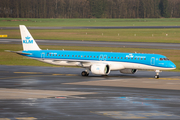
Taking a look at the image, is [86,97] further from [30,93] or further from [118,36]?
[118,36]

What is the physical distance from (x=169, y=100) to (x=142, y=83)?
1235cm

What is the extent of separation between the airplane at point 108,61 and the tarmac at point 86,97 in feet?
5.36

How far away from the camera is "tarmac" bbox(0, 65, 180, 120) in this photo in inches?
1050

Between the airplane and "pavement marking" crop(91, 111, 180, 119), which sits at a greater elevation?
the airplane

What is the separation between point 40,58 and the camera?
57062mm

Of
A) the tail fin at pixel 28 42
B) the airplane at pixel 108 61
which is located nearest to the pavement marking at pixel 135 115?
the airplane at pixel 108 61

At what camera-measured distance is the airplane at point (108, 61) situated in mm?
50906

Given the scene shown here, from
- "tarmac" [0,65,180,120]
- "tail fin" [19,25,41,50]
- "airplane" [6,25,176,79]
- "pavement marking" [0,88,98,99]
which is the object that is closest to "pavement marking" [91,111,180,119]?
"tarmac" [0,65,180,120]

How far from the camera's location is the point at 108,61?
173 feet

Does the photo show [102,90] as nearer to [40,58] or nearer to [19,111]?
[19,111]

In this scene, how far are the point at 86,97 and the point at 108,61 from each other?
1890 cm

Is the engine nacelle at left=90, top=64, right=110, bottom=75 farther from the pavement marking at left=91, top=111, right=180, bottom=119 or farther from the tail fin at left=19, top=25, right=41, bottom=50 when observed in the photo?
the pavement marking at left=91, top=111, right=180, bottom=119

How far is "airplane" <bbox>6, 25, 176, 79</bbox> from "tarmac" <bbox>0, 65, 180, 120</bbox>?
1635mm

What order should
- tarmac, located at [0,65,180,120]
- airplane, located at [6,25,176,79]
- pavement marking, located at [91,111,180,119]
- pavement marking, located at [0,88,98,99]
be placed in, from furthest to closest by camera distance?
airplane, located at [6,25,176,79] < pavement marking, located at [0,88,98,99] < tarmac, located at [0,65,180,120] < pavement marking, located at [91,111,180,119]
